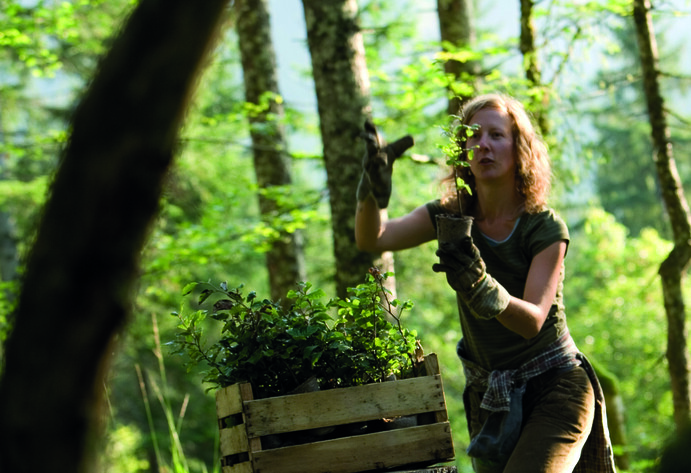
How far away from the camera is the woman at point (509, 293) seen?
7.36 ft

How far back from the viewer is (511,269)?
2568mm

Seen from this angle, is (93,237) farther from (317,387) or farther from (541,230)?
(541,230)

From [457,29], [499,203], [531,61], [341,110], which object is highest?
[457,29]

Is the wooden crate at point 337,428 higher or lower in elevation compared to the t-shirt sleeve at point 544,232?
lower

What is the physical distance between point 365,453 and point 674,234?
12.8ft

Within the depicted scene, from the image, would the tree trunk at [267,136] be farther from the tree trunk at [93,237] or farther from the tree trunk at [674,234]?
the tree trunk at [93,237]

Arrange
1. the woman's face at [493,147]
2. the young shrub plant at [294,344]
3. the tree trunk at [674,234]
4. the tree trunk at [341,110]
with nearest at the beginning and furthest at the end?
the young shrub plant at [294,344], the woman's face at [493,147], the tree trunk at [341,110], the tree trunk at [674,234]

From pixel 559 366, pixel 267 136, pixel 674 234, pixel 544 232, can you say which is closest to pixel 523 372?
pixel 559 366

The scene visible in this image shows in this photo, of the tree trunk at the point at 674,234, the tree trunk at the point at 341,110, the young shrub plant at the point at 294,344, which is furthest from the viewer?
the tree trunk at the point at 674,234

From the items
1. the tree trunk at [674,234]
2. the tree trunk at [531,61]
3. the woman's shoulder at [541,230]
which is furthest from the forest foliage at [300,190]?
the woman's shoulder at [541,230]

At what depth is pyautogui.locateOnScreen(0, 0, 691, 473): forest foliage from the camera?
18.0ft

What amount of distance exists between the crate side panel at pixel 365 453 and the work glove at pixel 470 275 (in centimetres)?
37

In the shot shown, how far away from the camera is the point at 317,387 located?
2.00m

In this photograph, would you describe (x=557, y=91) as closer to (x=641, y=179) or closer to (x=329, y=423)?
(x=329, y=423)
